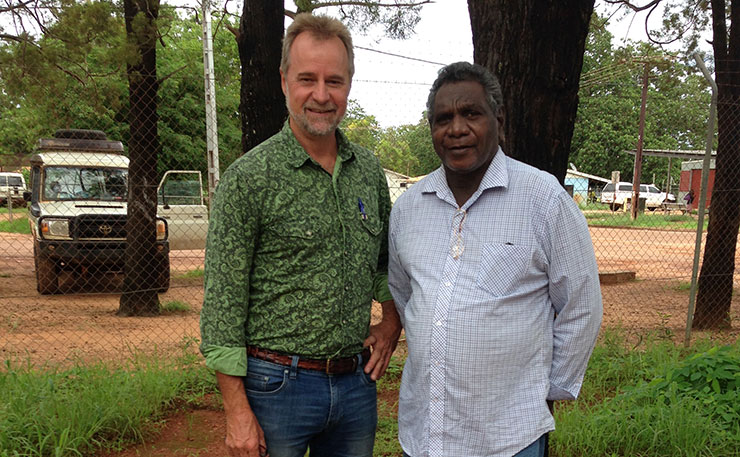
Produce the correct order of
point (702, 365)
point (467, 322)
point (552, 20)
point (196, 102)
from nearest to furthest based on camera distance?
1. point (467, 322)
2. point (552, 20)
3. point (702, 365)
4. point (196, 102)

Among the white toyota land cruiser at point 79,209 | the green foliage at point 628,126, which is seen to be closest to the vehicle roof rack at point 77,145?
the white toyota land cruiser at point 79,209

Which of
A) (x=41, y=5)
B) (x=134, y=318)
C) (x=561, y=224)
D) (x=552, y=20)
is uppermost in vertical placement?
(x=41, y=5)

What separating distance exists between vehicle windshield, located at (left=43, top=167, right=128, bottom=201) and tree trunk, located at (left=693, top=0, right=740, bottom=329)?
8.17m

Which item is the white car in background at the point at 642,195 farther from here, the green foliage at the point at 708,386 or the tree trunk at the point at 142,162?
the green foliage at the point at 708,386

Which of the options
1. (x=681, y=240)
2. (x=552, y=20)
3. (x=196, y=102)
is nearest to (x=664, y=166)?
(x=681, y=240)

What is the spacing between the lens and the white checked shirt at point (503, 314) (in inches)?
65.0

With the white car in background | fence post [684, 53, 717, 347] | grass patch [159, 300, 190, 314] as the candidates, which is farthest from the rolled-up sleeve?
the white car in background

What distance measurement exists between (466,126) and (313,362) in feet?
2.73

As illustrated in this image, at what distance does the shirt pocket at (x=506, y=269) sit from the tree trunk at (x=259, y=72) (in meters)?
3.15

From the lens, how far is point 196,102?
17.5 m

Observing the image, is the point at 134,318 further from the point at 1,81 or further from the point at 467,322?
the point at 467,322

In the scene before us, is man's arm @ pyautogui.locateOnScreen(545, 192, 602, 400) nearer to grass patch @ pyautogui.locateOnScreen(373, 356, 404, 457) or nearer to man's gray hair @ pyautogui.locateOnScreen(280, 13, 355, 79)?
man's gray hair @ pyautogui.locateOnScreen(280, 13, 355, 79)

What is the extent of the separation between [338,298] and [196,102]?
16951mm

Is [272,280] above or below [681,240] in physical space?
above
